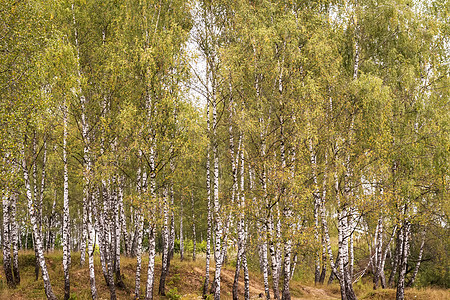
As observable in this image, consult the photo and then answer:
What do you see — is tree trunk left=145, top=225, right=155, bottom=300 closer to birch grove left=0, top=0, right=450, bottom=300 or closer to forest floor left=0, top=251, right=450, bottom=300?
birch grove left=0, top=0, right=450, bottom=300

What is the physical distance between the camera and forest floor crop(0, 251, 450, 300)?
17719 millimetres

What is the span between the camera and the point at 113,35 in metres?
19.9

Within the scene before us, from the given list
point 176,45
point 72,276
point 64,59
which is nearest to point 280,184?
point 176,45

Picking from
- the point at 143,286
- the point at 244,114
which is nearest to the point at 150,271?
the point at 143,286

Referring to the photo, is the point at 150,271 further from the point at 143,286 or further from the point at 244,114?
the point at 244,114

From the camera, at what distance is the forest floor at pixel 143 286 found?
698 inches

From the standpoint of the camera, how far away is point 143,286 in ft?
69.0

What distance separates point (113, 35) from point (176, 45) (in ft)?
14.7

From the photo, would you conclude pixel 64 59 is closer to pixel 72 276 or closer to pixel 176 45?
pixel 176 45

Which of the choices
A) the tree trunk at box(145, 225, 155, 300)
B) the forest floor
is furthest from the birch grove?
the forest floor

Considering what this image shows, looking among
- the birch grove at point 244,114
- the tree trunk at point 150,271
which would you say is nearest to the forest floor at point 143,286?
the birch grove at point 244,114

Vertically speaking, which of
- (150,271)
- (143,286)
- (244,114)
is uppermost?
→ (244,114)

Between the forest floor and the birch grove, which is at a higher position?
the birch grove

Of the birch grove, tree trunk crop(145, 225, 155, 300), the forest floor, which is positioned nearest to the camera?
tree trunk crop(145, 225, 155, 300)
